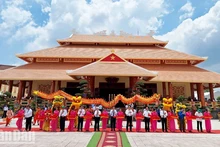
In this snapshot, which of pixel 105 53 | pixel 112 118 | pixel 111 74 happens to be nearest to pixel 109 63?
pixel 111 74

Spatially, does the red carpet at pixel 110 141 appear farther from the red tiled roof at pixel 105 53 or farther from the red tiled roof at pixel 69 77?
the red tiled roof at pixel 105 53

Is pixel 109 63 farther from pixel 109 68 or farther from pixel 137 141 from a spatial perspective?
pixel 137 141

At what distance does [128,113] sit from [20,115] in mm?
5462

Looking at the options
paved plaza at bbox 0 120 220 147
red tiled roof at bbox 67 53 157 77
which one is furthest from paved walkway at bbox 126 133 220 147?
red tiled roof at bbox 67 53 157 77

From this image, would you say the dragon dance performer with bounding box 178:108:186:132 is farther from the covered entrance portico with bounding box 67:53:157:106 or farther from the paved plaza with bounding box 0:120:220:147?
the covered entrance portico with bounding box 67:53:157:106

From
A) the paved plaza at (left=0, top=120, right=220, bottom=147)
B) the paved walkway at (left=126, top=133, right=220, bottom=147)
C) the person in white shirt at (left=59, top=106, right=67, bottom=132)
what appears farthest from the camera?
the person in white shirt at (left=59, top=106, right=67, bottom=132)

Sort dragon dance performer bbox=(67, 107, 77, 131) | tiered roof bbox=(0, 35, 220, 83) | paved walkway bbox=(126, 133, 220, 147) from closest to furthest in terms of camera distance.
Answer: paved walkway bbox=(126, 133, 220, 147)
dragon dance performer bbox=(67, 107, 77, 131)
tiered roof bbox=(0, 35, 220, 83)

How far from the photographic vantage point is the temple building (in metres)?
16.4

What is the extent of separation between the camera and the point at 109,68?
14703mm

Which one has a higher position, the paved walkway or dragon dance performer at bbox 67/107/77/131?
dragon dance performer at bbox 67/107/77/131

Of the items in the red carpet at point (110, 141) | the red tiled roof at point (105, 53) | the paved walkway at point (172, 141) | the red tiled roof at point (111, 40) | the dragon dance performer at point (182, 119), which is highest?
the red tiled roof at point (111, 40)

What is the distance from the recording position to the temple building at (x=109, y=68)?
53.9ft

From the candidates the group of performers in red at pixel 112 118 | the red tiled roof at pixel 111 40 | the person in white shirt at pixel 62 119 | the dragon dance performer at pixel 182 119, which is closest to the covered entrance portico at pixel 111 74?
the group of performers in red at pixel 112 118

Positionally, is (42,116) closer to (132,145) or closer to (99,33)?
(132,145)
